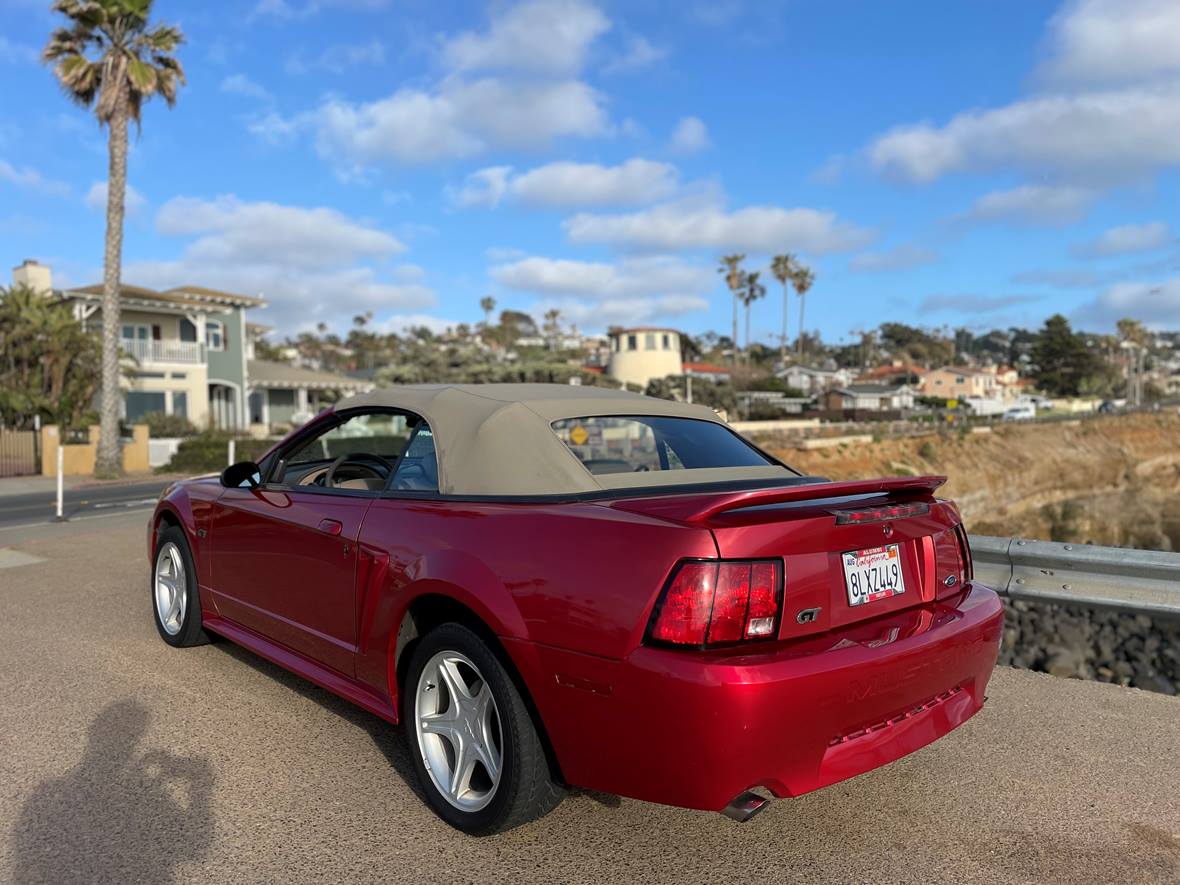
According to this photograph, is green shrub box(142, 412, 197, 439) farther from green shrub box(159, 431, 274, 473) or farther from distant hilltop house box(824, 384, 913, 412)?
distant hilltop house box(824, 384, 913, 412)

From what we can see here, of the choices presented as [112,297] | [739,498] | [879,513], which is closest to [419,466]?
[739,498]

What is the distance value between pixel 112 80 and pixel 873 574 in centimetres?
2662

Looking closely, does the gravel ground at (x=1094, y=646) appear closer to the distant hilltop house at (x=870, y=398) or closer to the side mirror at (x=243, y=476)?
the side mirror at (x=243, y=476)

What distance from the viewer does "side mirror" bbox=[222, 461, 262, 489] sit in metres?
4.48

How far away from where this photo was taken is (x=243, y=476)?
4.47 m

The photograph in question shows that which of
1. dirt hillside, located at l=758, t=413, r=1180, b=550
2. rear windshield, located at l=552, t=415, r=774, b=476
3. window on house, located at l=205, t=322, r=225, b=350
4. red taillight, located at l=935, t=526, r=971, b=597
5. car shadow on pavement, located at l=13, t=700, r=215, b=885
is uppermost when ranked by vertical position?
window on house, located at l=205, t=322, r=225, b=350

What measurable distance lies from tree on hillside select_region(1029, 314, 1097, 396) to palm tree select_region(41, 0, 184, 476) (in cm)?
11091

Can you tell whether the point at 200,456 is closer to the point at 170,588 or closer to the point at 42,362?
the point at 42,362

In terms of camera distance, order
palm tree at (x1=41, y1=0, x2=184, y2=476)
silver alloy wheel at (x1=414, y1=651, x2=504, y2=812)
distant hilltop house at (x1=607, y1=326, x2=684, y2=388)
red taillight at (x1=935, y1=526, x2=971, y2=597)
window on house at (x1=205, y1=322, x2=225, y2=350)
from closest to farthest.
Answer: silver alloy wheel at (x1=414, y1=651, x2=504, y2=812), red taillight at (x1=935, y1=526, x2=971, y2=597), palm tree at (x1=41, y1=0, x2=184, y2=476), window on house at (x1=205, y1=322, x2=225, y2=350), distant hilltop house at (x1=607, y1=326, x2=684, y2=388)

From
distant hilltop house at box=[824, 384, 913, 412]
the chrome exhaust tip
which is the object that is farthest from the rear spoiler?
distant hilltop house at box=[824, 384, 913, 412]

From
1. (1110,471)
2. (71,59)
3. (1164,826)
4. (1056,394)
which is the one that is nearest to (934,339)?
(1056,394)

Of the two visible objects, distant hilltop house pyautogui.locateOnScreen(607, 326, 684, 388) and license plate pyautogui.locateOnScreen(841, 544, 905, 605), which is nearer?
license plate pyautogui.locateOnScreen(841, 544, 905, 605)

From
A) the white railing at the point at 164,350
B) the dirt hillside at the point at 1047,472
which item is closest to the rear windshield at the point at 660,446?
the dirt hillside at the point at 1047,472

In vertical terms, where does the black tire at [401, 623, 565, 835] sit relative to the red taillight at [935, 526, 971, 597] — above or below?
below
